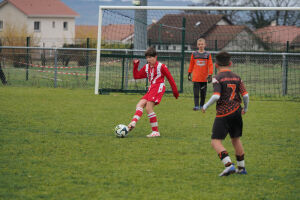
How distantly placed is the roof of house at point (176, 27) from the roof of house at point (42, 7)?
45406 millimetres

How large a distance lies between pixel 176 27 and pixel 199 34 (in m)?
5.48

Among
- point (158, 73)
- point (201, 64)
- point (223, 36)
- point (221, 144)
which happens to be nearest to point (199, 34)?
point (223, 36)

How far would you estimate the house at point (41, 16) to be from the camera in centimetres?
6650

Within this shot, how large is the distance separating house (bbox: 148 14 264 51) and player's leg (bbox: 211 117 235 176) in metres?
11.7

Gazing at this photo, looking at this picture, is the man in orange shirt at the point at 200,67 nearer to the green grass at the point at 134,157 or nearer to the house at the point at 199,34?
the green grass at the point at 134,157

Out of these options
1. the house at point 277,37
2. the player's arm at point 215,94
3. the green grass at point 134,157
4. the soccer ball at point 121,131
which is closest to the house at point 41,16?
the house at point 277,37

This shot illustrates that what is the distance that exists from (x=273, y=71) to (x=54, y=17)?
55.2 m

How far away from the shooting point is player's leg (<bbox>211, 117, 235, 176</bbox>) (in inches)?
225

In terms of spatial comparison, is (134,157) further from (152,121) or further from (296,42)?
(296,42)

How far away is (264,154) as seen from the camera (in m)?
7.12

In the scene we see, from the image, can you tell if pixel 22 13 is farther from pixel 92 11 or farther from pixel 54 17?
pixel 92 11

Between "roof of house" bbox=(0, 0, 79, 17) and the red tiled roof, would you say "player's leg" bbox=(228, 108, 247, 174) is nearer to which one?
the red tiled roof

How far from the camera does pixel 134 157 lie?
6.72 m

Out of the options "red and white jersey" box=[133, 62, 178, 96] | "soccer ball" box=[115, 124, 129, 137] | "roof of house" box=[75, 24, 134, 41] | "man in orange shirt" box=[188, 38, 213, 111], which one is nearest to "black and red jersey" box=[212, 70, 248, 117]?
"soccer ball" box=[115, 124, 129, 137]
